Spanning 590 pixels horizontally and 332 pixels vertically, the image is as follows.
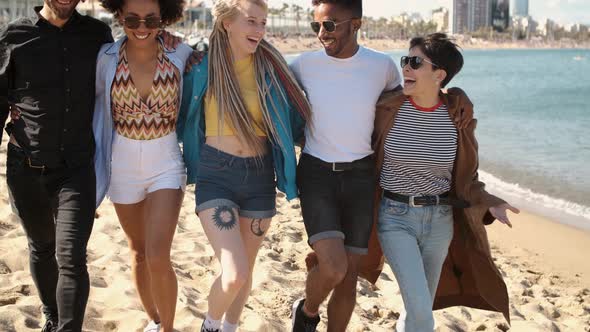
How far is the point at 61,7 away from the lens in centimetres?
384

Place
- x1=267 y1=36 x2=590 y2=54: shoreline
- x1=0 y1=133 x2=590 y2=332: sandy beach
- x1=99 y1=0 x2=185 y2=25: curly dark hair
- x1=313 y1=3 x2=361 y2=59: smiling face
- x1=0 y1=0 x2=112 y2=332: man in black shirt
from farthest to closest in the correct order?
1. x1=267 y1=36 x2=590 y2=54: shoreline
2. x1=0 y1=133 x2=590 y2=332: sandy beach
3. x1=313 y1=3 x2=361 y2=59: smiling face
4. x1=99 y1=0 x2=185 y2=25: curly dark hair
5. x1=0 y1=0 x2=112 y2=332: man in black shirt

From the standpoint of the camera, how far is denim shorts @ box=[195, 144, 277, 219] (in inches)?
156

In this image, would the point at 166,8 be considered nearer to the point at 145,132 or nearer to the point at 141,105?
the point at 141,105

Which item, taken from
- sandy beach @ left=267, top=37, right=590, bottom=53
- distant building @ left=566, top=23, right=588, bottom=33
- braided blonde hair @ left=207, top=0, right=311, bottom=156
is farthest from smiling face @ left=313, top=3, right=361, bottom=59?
distant building @ left=566, top=23, right=588, bottom=33

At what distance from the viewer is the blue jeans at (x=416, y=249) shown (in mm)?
3869

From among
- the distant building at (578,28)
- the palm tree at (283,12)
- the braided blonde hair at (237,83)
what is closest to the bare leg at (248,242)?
the braided blonde hair at (237,83)

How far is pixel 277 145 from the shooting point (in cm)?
411

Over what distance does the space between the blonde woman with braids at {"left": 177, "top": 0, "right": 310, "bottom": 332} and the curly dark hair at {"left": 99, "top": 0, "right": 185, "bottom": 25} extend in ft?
0.98

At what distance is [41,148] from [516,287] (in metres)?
4.38

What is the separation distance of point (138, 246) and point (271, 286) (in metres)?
1.49

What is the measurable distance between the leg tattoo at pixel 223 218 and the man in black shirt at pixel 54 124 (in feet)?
2.17

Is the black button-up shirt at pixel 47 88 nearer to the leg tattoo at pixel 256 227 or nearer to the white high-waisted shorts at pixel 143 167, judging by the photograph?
the white high-waisted shorts at pixel 143 167

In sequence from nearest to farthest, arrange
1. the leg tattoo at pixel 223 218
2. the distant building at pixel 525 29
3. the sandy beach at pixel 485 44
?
the leg tattoo at pixel 223 218 → the sandy beach at pixel 485 44 → the distant building at pixel 525 29

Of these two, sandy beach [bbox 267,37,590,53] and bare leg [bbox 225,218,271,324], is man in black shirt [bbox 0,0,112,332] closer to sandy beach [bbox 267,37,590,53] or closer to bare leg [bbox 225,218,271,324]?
bare leg [bbox 225,218,271,324]
